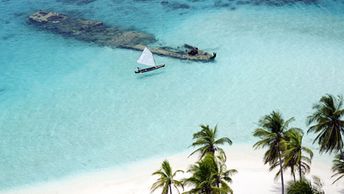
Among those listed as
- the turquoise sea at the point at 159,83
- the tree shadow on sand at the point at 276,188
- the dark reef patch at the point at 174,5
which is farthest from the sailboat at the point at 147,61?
the tree shadow on sand at the point at 276,188

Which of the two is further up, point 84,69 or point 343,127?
point 84,69

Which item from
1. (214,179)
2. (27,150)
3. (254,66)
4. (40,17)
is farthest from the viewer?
(40,17)

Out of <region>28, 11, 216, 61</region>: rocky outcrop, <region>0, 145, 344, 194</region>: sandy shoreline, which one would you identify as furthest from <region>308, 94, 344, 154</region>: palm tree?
<region>28, 11, 216, 61</region>: rocky outcrop

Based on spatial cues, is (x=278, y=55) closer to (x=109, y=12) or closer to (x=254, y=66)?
(x=254, y=66)

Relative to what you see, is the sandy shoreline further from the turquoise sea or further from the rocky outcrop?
the rocky outcrop

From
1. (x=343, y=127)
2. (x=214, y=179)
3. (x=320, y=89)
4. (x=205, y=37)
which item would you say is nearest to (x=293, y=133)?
(x=343, y=127)

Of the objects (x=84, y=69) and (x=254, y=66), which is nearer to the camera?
(x=254, y=66)
